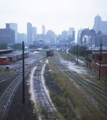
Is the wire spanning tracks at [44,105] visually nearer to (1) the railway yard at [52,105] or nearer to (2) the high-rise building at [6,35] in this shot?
(1) the railway yard at [52,105]

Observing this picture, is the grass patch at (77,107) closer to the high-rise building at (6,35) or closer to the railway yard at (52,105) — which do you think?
the railway yard at (52,105)

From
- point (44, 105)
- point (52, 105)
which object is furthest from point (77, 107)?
point (44, 105)

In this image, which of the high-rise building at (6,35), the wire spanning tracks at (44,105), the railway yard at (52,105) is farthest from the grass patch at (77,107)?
the high-rise building at (6,35)

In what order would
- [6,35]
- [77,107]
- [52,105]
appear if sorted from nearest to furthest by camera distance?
[77,107], [52,105], [6,35]

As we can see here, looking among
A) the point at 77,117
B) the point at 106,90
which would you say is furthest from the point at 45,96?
the point at 106,90

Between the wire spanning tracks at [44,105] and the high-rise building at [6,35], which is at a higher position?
the high-rise building at [6,35]

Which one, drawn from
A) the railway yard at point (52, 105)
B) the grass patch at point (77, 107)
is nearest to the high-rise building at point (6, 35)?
the railway yard at point (52, 105)

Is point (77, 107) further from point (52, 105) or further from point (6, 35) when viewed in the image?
point (6, 35)

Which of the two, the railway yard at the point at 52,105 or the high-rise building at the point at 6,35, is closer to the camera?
the railway yard at the point at 52,105

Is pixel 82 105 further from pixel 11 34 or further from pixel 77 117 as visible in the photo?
pixel 11 34

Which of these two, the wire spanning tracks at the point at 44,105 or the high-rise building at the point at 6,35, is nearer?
the wire spanning tracks at the point at 44,105

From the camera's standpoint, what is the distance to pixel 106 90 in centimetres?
1947

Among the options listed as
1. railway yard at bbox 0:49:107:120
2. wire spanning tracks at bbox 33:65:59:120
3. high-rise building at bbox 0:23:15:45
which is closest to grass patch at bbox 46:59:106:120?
railway yard at bbox 0:49:107:120

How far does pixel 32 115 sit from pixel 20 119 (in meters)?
1.11
